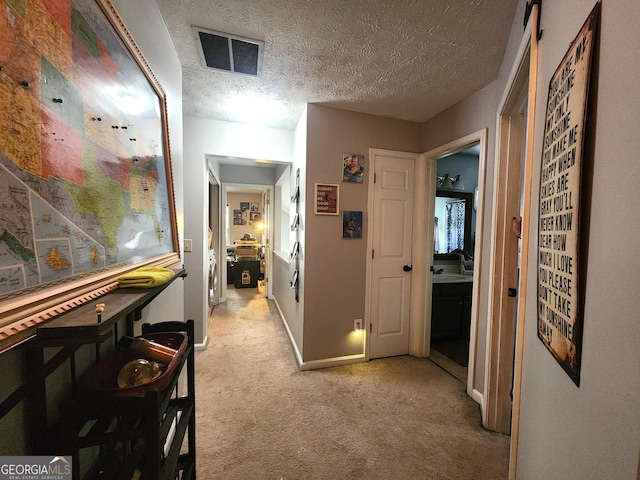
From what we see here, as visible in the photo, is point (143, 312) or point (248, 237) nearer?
point (143, 312)

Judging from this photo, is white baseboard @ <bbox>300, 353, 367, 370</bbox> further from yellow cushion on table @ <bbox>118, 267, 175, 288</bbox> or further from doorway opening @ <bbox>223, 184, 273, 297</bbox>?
doorway opening @ <bbox>223, 184, 273, 297</bbox>

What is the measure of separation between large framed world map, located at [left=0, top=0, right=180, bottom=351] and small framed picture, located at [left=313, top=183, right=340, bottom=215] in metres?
1.44

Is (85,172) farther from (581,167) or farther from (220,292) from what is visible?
(220,292)

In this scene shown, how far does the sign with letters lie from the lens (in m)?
0.55

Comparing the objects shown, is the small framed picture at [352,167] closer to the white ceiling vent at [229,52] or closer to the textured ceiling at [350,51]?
the textured ceiling at [350,51]

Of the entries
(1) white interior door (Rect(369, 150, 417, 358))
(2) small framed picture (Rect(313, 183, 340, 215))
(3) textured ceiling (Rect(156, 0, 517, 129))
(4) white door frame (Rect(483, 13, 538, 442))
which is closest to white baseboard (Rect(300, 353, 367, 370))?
(1) white interior door (Rect(369, 150, 417, 358))

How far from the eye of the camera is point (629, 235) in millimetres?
412

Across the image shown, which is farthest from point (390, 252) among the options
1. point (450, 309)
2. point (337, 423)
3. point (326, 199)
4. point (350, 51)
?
point (350, 51)

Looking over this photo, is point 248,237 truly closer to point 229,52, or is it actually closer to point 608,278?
point 229,52

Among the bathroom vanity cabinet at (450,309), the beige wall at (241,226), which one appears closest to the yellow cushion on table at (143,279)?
the bathroom vanity cabinet at (450,309)

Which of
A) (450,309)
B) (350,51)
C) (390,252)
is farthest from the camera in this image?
(450,309)

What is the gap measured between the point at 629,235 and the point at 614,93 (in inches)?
11.0

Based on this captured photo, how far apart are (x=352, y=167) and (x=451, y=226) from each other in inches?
70.4

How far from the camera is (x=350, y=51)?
60.1 inches
